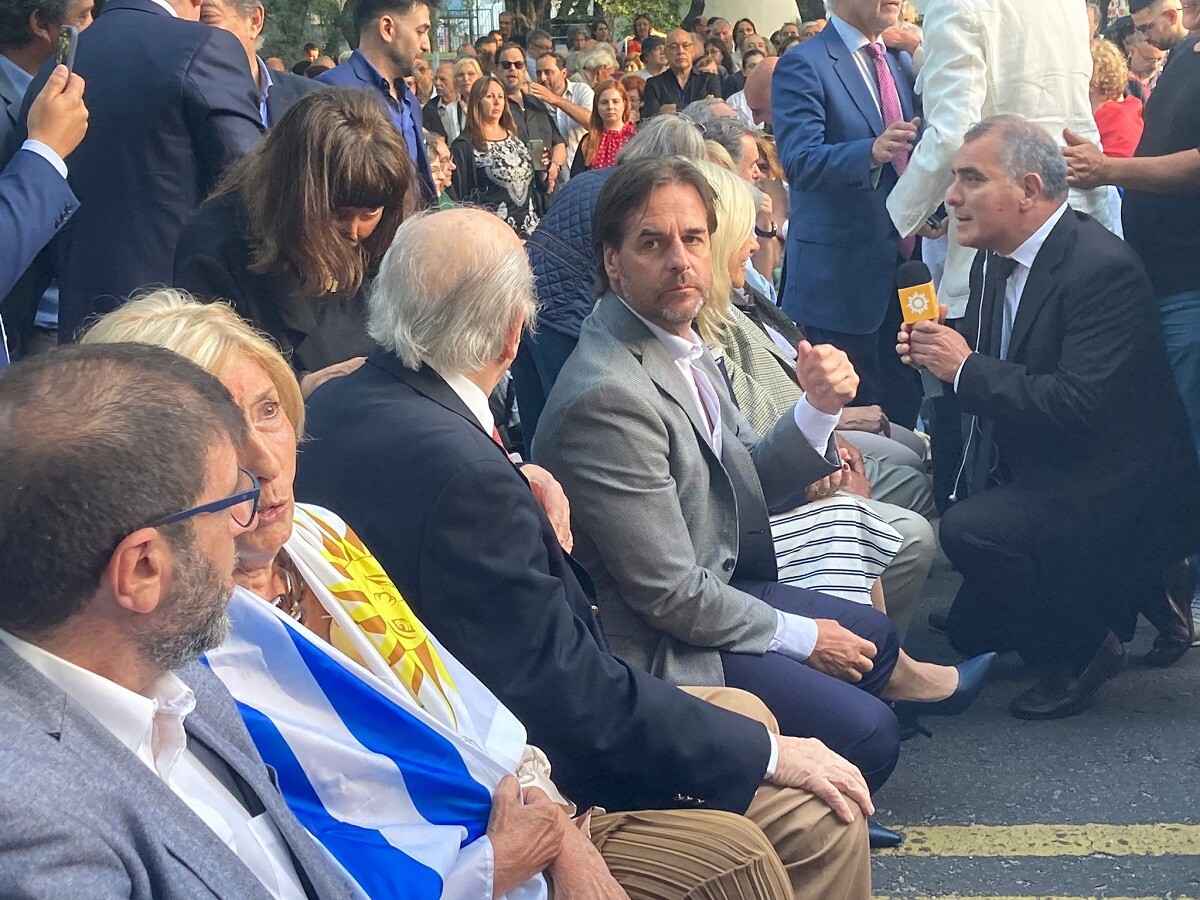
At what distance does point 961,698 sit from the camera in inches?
140

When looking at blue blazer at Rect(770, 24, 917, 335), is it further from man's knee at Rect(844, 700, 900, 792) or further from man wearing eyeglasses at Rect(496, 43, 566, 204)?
man wearing eyeglasses at Rect(496, 43, 566, 204)

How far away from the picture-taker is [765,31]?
19344 mm

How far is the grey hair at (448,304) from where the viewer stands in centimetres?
239

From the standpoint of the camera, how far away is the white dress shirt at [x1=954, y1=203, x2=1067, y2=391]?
390 cm

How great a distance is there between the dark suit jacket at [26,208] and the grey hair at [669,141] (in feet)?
5.88

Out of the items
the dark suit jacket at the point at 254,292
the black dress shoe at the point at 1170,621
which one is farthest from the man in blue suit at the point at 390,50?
the black dress shoe at the point at 1170,621

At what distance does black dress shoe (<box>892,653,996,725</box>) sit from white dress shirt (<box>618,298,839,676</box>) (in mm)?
681

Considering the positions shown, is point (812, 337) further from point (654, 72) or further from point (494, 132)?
point (654, 72)

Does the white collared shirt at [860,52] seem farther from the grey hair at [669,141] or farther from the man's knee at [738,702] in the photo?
the man's knee at [738,702]

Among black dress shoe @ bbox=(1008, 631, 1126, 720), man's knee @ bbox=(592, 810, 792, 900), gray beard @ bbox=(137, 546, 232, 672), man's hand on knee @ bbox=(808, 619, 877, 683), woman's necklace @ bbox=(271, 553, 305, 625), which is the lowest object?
black dress shoe @ bbox=(1008, 631, 1126, 720)

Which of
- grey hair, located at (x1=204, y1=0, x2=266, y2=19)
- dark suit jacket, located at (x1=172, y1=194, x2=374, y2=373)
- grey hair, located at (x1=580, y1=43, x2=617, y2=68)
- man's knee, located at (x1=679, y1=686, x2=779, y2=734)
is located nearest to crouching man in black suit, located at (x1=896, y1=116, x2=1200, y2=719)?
man's knee, located at (x1=679, y1=686, x2=779, y2=734)

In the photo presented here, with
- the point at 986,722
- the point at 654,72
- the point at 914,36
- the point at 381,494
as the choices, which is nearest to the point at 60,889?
the point at 381,494

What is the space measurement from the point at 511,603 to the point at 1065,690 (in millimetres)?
2217

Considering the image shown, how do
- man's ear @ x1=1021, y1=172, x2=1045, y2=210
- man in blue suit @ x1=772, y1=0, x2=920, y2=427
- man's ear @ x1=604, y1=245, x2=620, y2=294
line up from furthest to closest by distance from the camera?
man in blue suit @ x1=772, y1=0, x2=920, y2=427, man's ear @ x1=1021, y1=172, x2=1045, y2=210, man's ear @ x1=604, y1=245, x2=620, y2=294
